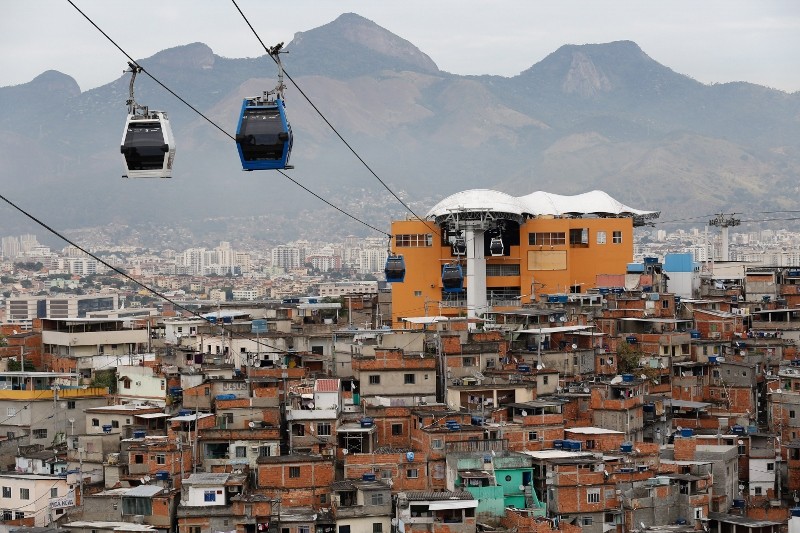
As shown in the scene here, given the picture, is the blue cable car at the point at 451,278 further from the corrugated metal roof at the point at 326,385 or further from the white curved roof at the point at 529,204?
the white curved roof at the point at 529,204

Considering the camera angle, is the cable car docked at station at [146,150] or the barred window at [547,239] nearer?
the cable car docked at station at [146,150]

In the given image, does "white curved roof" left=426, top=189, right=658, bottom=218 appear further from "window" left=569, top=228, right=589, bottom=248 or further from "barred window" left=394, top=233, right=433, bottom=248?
"window" left=569, top=228, right=589, bottom=248

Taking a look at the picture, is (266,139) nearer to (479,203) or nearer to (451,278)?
(451,278)

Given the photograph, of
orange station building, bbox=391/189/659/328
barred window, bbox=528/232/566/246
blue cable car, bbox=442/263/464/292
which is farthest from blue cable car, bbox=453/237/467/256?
blue cable car, bbox=442/263/464/292

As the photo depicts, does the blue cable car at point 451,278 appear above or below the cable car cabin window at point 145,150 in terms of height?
below

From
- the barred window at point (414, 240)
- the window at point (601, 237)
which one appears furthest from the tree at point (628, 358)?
the window at point (601, 237)

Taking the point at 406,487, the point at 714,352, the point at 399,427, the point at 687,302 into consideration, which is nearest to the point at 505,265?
the point at 687,302

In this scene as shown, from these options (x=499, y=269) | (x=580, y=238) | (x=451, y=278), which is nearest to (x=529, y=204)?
(x=580, y=238)
